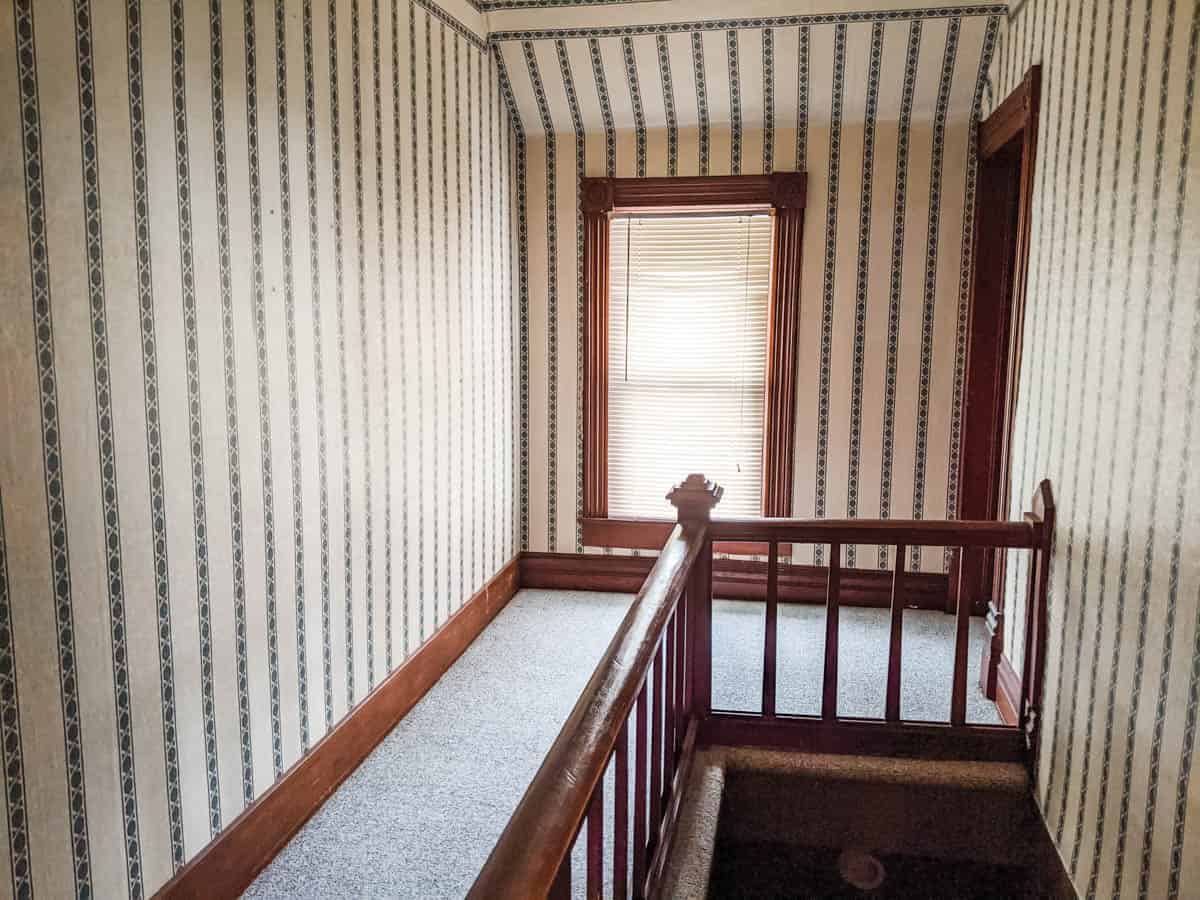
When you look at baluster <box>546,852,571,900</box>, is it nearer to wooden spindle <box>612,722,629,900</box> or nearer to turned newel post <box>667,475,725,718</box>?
wooden spindle <box>612,722,629,900</box>

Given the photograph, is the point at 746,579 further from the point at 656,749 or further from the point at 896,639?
the point at 656,749

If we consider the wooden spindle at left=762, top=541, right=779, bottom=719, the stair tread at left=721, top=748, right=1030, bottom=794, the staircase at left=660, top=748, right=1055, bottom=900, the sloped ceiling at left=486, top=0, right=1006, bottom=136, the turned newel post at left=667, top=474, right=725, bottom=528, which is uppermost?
the sloped ceiling at left=486, top=0, right=1006, bottom=136

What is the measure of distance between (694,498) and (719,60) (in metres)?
2.47

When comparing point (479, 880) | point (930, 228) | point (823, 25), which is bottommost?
point (479, 880)

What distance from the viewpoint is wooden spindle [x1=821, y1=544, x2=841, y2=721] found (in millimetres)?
2729

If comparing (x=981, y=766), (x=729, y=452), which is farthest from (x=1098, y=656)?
(x=729, y=452)

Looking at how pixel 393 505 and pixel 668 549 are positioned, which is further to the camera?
pixel 393 505

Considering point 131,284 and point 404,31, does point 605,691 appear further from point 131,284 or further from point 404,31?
point 404,31

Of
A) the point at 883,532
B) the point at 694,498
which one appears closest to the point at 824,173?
the point at 883,532

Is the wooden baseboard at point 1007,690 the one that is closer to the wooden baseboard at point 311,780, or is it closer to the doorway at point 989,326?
the doorway at point 989,326

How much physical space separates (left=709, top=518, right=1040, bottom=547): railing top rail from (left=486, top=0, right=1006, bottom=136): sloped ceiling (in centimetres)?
237

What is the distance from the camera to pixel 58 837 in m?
1.70

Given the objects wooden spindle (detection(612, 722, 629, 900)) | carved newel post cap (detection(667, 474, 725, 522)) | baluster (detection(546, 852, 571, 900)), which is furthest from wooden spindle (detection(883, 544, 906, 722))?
baluster (detection(546, 852, 571, 900))

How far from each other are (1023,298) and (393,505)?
2.35 m
